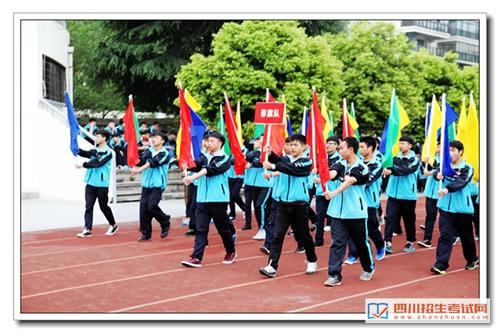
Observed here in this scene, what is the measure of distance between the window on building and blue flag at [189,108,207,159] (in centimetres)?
867

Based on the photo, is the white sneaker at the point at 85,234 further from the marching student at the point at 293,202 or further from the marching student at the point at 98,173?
the marching student at the point at 293,202

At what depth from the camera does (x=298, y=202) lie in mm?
7559

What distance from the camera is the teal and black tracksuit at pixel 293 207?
7418mm

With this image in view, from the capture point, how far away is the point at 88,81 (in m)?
22.8

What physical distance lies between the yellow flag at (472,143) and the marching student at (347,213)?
1.47 meters

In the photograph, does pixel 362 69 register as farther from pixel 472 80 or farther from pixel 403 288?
pixel 403 288

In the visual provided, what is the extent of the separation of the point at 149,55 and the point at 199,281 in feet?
45.0

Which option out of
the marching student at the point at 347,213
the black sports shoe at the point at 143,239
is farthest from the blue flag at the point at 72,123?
the marching student at the point at 347,213

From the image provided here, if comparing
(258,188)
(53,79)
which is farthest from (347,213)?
(53,79)

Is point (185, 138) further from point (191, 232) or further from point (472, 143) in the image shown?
point (472, 143)

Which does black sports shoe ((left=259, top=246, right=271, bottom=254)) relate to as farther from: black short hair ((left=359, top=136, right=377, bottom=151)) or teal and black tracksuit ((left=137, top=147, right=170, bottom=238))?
black short hair ((left=359, top=136, right=377, bottom=151))

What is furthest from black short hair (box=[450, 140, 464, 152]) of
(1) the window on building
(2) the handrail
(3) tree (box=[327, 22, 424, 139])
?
(3) tree (box=[327, 22, 424, 139])

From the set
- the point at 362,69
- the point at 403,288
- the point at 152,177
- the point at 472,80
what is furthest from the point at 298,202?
the point at 472,80

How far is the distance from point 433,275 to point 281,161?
2.12 m
